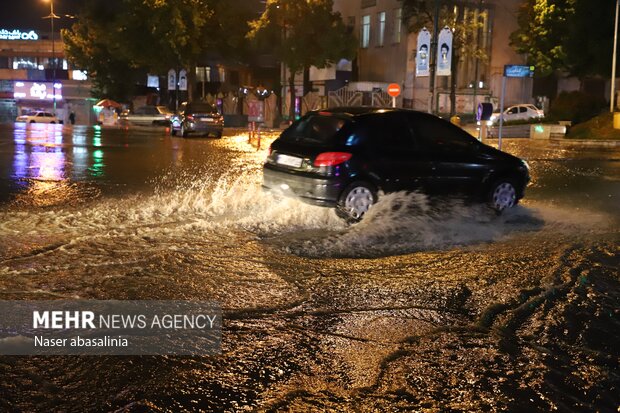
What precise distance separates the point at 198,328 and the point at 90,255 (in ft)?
8.41

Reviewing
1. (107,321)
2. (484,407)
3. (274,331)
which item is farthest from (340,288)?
(484,407)

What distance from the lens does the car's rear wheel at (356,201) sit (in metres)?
9.17

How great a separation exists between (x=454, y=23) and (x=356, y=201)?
3332 centimetres

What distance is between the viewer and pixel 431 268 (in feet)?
23.2

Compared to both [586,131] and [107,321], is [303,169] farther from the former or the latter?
[586,131]

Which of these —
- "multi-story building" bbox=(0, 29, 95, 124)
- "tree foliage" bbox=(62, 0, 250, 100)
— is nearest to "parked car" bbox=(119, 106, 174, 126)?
"tree foliage" bbox=(62, 0, 250, 100)

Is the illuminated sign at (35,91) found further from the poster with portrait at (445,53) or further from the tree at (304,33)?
the poster with portrait at (445,53)

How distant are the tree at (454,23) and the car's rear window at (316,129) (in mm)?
29244

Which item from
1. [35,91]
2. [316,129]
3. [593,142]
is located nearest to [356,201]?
[316,129]

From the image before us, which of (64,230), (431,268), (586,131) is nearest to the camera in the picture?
(431,268)

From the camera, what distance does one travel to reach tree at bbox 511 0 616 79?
3412 centimetres

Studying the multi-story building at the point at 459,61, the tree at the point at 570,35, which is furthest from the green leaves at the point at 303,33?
the tree at the point at 570,35

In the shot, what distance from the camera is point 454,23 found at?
131 ft

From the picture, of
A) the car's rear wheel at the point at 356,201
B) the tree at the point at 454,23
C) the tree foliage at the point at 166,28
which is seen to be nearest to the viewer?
the car's rear wheel at the point at 356,201
